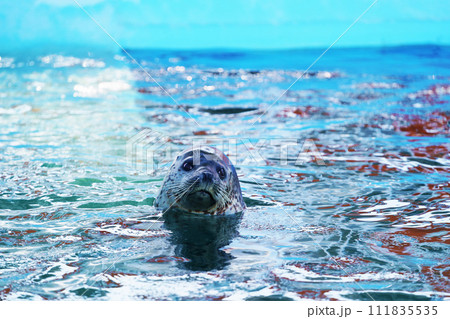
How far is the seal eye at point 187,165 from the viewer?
5.36 metres

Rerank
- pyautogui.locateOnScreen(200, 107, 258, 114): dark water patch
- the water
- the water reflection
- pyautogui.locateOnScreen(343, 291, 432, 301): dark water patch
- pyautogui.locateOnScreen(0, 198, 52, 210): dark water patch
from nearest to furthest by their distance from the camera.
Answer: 1. pyautogui.locateOnScreen(343, 291, 432, 301): dark water patch
2. the water
3. the water reflection
4. pyautogui.locateOnScreen(0, 198, 52, 210): dark water patch
5. pyautogui.locateOnScreen(200, 107, 258, 114): dark water patch

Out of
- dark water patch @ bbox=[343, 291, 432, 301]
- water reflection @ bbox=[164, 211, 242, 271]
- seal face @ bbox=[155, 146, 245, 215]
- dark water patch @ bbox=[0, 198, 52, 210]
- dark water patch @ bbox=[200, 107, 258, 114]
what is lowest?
dark water patch @ bbox=[343, 291, 432, 301]

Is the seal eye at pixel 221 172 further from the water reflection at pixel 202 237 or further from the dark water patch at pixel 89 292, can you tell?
the dark water patch at pixel 89 292

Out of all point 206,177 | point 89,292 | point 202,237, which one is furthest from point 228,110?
point 89,292

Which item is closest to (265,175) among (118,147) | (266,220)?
(266,220)

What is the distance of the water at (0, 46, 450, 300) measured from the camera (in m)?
3.90

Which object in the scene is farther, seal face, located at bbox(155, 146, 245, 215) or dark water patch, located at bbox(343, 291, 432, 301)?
seal face, located at bbox(155, 146, 245, 215)

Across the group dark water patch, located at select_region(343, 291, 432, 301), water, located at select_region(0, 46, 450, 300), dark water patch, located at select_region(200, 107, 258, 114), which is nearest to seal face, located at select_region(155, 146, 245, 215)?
water, located at select_region(0, 46, 450, 300)

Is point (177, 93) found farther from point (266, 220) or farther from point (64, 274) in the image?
point (64, 274)

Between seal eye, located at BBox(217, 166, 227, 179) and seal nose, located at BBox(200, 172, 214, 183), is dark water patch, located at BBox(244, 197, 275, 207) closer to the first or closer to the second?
seal eye, located at BBox(217, 166, 227, 179)

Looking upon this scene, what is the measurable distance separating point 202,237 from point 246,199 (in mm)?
1362

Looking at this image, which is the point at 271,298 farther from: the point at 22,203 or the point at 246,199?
the point at 22,203

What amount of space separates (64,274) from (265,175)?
370 centimetres
